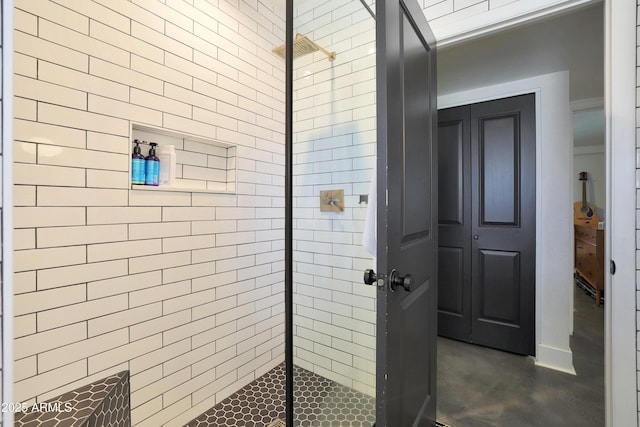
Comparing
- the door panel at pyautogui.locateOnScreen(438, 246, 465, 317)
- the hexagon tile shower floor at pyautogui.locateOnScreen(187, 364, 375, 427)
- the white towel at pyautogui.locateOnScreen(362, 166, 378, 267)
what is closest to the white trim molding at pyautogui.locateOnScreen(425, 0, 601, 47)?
the white towel at pyautogui.locateOnScreen(362, 166, 378, 267)

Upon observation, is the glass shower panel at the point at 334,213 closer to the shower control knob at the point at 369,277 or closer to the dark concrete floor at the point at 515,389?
the shower control knob at the point at 369,277

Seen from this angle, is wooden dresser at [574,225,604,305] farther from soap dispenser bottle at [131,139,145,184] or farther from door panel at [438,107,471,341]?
soap dispenser bottle at [131,139,145,184]

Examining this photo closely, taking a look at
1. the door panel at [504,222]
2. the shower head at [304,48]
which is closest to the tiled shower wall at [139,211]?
the shower head at [304,48]

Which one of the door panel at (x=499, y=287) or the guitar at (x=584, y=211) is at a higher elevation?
the guitar at (x=584, y=211)

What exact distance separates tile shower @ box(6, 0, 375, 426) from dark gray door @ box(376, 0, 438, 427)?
195mm

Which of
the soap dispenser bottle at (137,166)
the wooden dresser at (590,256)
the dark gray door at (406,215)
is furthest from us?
the wooden dresser at (590,256)

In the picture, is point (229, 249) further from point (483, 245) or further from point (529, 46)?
point (529, 46)

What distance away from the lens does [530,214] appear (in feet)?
8.20

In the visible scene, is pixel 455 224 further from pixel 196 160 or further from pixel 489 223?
pixel 196 160

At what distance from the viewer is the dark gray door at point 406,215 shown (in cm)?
96

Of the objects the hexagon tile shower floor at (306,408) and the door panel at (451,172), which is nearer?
the hexagon tile shower floor at (306,408)

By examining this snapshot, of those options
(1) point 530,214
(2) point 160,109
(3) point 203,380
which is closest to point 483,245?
(1) point 530,214

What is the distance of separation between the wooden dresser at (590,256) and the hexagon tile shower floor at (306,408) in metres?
3.95

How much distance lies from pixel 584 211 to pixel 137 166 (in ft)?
22.1
